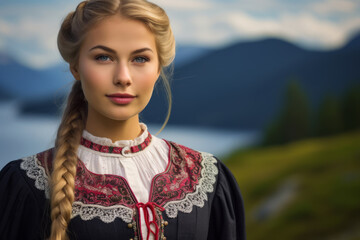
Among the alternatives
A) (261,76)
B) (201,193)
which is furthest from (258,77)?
(201,193)

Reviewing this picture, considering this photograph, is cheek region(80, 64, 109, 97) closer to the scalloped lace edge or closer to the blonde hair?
the blonde hair

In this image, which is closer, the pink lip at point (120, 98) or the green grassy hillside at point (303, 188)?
the pink lip at point (120, 98)

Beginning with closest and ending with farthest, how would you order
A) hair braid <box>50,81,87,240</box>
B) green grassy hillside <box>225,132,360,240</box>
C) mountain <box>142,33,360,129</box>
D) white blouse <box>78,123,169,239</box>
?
hair braid <box>50,81,87,240</box> < white blouse <box>78,123,169,239</box> < green grassy hillside <box>225,132,360,240</box> < mountain <box>142,33,360,129</box>

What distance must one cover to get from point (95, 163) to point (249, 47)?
4.62 metres

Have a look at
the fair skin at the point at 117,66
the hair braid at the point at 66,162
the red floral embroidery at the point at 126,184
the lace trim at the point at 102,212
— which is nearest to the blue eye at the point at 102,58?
the fair skin at the point at 117,66

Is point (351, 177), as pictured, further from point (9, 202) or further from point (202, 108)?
point (9, 202)

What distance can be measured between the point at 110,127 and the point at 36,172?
283 millimetres

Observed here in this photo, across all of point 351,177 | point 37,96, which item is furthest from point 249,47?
point 37,96

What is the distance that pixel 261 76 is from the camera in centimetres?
580

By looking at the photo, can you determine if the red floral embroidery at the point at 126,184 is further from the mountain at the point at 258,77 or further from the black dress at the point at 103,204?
the mountain at the point at 258,77

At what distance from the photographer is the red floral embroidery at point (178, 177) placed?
145 cm

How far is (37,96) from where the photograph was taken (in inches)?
177

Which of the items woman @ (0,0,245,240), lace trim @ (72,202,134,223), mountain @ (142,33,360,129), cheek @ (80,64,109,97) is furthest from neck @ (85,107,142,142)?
mountain @ (142,33,360,129)

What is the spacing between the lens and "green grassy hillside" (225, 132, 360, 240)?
4.32m
